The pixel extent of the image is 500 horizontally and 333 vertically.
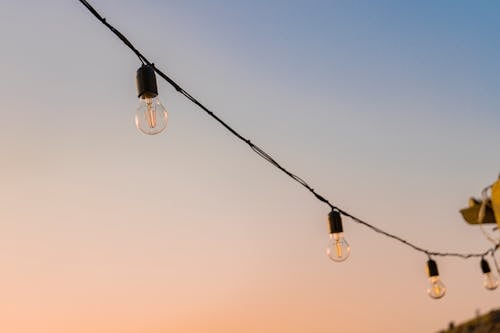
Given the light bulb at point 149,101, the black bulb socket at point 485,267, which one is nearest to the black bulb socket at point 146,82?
the light bulb at point 149,101

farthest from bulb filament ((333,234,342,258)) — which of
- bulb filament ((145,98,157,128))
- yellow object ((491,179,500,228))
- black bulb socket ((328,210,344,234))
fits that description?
bulb filament ((145,98,157,128))

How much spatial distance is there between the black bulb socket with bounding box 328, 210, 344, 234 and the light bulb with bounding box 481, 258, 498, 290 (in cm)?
385

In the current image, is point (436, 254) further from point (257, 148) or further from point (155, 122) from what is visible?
point (155, 122)

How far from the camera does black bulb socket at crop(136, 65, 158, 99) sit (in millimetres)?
4242

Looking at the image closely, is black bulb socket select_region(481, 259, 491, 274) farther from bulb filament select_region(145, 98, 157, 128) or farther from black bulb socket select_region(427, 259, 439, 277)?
bulb filament select_region(145, 98, 157, 128)

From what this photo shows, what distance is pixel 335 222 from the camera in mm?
7070

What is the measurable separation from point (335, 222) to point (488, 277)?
13.4ft

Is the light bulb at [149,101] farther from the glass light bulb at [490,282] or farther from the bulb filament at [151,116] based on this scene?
the glass light bulb at [490,282]

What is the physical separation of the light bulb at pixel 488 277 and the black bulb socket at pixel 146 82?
23.9 ft

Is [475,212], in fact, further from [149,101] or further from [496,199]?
[149,101]

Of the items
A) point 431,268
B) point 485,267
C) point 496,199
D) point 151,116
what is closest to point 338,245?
point 496,199

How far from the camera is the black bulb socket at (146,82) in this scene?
4242 millimetres

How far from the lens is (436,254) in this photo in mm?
9516

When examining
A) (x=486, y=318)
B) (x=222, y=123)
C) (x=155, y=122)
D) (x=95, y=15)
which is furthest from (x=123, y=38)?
(x=486, y=318)
